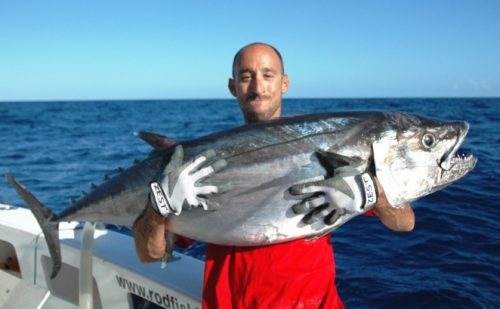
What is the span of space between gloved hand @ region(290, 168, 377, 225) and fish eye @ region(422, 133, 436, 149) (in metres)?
0.42

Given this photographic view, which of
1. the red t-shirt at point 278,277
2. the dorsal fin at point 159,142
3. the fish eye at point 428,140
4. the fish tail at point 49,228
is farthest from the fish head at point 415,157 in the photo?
the fish tail at point 49,228

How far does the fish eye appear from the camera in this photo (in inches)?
98.4

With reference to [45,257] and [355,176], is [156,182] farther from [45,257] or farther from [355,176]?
[45,257]

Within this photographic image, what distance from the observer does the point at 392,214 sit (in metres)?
2.49

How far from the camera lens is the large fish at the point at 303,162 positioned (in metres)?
2.44

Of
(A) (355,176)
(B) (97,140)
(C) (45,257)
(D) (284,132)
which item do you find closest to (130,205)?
(D) (284,132)

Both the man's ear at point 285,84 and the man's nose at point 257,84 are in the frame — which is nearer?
the man's nose at point 257,84

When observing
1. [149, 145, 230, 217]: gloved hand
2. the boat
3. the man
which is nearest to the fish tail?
the boat

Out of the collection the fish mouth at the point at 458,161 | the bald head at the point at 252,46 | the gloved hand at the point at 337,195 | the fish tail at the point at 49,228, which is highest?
the bald head at the point at 252,46

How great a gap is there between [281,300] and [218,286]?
1.24 feet

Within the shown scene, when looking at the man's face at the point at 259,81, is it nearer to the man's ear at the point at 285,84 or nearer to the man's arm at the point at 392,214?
the man's ear at the point at 285,84

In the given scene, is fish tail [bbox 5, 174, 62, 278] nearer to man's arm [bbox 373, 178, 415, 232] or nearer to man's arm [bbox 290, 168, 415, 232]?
man's arm [bbox 290, 168, 415, 232]

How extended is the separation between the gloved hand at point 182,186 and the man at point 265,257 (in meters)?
0.17

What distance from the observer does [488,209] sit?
7.71m
